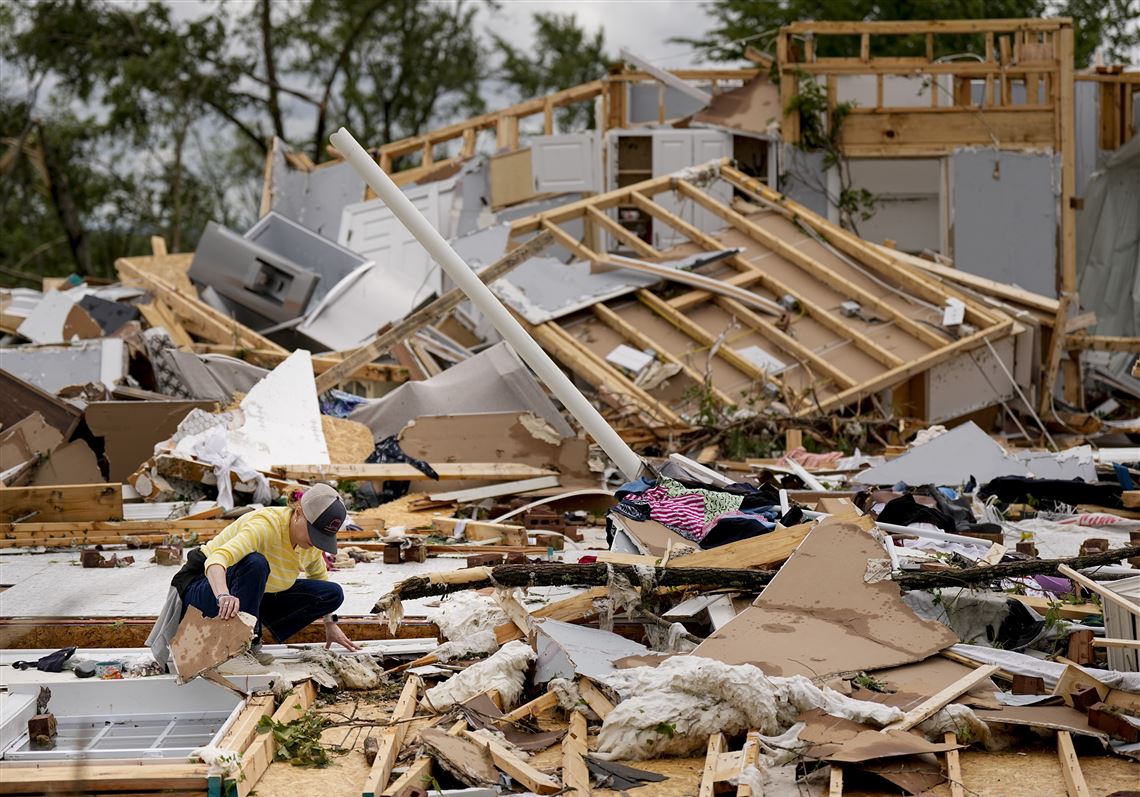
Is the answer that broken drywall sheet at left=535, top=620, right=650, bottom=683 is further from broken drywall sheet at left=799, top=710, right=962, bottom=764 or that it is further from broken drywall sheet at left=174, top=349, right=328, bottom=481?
broken drywall sheet at left=174, top=349, right=328, bottom=481

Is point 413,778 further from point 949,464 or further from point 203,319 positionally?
point 203,319

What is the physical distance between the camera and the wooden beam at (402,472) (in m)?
10.4

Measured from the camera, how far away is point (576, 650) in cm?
590

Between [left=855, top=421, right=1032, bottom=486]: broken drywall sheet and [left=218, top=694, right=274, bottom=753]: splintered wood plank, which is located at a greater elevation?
[left=218, top=694, right=274, bottom=753]: splintered wood plank

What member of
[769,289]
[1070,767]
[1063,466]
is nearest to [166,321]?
[769,289]

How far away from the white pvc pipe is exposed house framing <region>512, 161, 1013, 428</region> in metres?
3.94

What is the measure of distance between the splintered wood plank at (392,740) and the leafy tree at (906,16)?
24.8 meters

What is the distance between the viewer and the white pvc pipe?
7730 millimetres

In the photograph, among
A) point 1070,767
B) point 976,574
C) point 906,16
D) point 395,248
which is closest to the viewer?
point 1070,767

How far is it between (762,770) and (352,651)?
2.30 m

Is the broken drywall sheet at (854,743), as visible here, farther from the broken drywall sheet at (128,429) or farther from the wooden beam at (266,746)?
the broken drywall sheet at (128,429)

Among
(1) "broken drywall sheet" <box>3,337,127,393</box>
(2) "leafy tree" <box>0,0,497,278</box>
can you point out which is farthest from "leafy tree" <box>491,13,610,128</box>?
(1) "broken drywall sheet" <box>3,337,127,393</box>

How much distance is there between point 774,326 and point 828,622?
8.08 m

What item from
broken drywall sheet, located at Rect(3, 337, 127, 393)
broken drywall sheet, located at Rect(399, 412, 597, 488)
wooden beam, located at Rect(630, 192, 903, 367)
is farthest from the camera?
wooden beam, located at Rect(630, 192, 903, 367)
